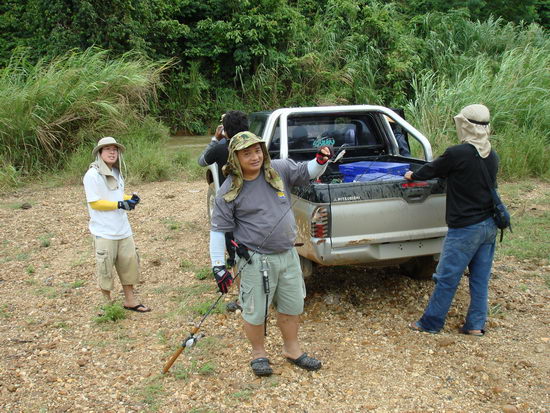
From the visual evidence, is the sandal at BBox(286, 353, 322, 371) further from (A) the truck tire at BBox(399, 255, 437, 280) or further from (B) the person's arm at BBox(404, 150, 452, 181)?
(A) the truck tire at BBox(399, 255, 437, 280)

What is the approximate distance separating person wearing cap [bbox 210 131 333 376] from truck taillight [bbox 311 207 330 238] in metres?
0.56

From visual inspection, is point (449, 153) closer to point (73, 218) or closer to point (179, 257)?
point (179, 257)

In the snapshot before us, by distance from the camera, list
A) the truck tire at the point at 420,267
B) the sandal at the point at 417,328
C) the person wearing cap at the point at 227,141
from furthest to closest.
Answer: the truck tire at the point at 420,267 → the sandal at the point at 417,328 → the person wearing cap at the point at 227,141

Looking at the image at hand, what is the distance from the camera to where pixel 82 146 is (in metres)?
11.4

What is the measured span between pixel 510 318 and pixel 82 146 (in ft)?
28.9

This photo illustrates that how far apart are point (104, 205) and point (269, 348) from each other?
1.83 metres

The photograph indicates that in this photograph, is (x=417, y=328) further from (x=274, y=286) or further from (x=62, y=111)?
(x=62, y=111)

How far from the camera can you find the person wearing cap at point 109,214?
16.3 ft

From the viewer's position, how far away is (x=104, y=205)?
496 centimetres

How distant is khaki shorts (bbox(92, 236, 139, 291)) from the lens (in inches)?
200

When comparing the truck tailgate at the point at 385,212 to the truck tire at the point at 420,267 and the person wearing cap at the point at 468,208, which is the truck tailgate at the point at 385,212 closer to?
the person wearing cap at the point at 468,208

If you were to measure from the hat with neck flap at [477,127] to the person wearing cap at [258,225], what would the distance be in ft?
3.79

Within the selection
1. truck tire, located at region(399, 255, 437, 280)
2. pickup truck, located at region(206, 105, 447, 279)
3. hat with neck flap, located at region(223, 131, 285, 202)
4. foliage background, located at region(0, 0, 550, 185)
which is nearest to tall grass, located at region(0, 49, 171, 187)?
foliage background, located at region(0, 0, 550, 185)

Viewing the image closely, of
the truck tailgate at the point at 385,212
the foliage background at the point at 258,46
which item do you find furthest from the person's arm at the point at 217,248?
the foliage background at the point at 258,46
